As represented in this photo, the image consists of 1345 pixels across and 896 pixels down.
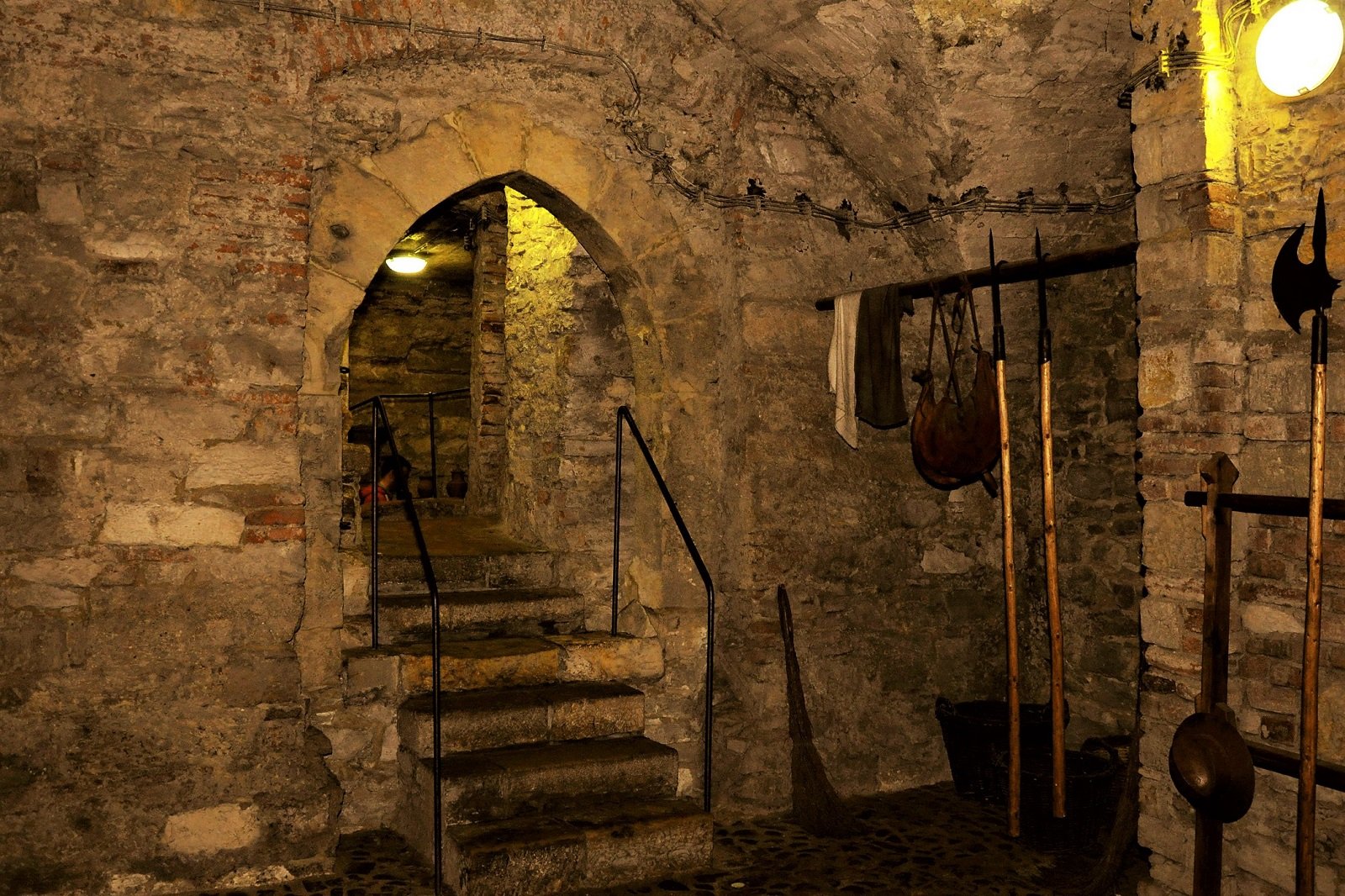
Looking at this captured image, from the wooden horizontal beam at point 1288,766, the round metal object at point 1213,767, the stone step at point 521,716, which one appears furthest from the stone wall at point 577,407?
the wooden horizontal beam at point 1288,766

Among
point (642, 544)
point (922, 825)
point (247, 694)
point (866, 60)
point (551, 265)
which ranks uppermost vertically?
point (866, 60)

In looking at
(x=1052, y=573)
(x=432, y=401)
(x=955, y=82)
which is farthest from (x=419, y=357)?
(x=1052, y=573)

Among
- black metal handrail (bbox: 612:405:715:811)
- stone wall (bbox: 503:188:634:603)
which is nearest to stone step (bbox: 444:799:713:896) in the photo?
black metal handrail (bbox: 612:405:715:811)

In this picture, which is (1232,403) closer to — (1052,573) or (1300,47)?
(1052,573)

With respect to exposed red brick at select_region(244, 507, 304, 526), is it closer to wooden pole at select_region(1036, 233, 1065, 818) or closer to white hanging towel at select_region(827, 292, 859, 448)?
white hanging towel at select_region(827, 292, 859, 448)

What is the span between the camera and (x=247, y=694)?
387cm

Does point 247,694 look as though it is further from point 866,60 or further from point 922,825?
point 866,60

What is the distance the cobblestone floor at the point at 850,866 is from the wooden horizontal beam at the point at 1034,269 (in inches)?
84.3

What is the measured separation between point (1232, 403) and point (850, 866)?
2.08 metres

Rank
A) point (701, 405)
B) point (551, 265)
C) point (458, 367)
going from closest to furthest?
point (701, 405) < point (551, 265) < point (458, 367)

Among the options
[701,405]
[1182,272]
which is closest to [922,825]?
[701,405]

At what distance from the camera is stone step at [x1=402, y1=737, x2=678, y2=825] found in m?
3.93

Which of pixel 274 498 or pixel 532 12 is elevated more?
pixel 532 12

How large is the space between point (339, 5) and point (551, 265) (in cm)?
186
